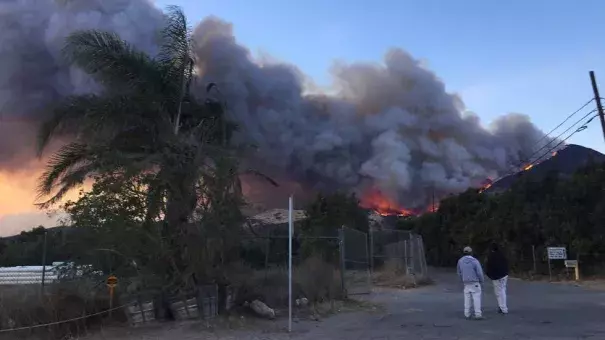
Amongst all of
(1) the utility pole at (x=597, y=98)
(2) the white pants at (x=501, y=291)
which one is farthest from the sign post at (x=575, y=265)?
(2) the white pants at (x=501, y=291)

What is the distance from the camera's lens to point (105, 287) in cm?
1215

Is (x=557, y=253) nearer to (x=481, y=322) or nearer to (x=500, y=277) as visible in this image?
(x=500, y=277)

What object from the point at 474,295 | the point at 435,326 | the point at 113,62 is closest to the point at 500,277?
the point at 474,295

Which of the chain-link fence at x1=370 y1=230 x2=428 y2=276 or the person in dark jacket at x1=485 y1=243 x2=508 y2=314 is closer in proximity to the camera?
the person in dark jacket at x1=485 y1=243 x2=508 y2=314

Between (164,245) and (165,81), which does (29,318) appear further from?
(165,81)

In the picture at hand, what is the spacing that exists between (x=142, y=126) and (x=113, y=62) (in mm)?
1743

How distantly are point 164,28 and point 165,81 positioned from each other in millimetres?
1498

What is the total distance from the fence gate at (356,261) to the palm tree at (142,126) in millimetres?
6279

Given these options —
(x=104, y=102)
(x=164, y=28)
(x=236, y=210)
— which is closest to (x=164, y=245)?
(x=236, y=210)

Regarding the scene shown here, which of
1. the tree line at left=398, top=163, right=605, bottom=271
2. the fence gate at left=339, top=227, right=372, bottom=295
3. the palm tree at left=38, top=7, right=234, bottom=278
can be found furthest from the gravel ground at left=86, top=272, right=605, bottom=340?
the tree line at left=398, top=163, right=605, bottom=271

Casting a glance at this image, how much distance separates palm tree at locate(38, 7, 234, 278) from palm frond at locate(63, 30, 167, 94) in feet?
0.08

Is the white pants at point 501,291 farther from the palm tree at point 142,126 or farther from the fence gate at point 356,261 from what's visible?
the palm tree at point 142,126

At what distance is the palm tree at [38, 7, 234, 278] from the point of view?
39.9ft

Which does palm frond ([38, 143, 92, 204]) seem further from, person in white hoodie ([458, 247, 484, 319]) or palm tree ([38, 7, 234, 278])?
person in white hoodie ([458, 247, 484, 319])
